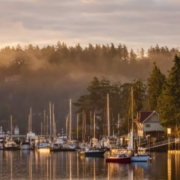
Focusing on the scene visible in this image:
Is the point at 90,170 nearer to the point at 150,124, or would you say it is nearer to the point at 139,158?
the point at 139,158

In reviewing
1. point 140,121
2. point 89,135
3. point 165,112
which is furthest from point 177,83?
point 89,135

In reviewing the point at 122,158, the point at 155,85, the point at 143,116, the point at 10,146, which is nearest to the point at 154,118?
the point at 143,116

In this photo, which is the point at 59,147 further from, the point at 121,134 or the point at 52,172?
the point at 52,172

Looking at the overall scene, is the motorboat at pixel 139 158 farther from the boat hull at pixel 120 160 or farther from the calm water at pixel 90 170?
the calm water at pixel 90 170

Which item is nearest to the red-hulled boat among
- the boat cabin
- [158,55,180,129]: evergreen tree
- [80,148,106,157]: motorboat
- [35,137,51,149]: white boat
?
[80,148,106,157]: motorboat

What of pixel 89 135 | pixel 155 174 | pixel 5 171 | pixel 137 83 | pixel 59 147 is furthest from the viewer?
pixel 137 83

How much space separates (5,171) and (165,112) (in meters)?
43.5

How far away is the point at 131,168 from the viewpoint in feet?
307

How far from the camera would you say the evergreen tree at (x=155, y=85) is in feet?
512

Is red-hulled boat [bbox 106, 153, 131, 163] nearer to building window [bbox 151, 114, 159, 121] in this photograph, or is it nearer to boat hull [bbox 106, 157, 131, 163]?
boat hull [bbox 106, 157, 131, 163]

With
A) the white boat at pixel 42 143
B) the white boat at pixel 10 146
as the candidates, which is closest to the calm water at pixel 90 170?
the white boat at pixel 42 143

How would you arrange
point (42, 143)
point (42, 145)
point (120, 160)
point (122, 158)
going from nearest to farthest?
point (122, 158) → point (120, 160) → point (42, 145) → point (42, 143)

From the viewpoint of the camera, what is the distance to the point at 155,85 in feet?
514

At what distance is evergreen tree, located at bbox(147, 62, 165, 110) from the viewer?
156125 millimetres
